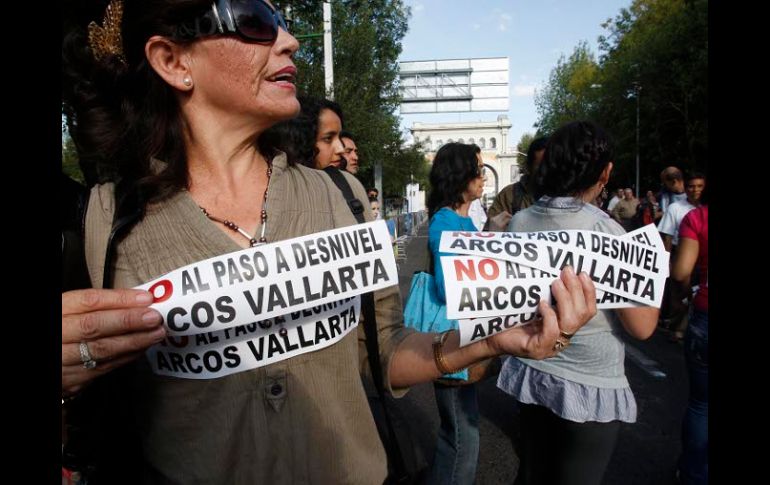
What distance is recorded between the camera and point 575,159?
7.48 feet

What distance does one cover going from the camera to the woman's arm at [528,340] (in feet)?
3.87

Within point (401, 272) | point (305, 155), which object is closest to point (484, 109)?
point (401, 272)

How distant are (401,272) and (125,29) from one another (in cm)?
1140

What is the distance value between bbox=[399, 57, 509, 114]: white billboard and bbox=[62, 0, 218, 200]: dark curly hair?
2117 cm

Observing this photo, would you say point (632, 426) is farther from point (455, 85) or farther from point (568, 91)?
point (568, 91)

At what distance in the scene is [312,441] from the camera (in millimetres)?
1179

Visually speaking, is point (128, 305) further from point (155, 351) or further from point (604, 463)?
point (604, 463)

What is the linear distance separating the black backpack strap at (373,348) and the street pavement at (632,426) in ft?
4.37

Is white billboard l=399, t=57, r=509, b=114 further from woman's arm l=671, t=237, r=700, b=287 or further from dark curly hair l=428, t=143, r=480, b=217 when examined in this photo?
woman's arm l=671, t=237, r=700, b=287

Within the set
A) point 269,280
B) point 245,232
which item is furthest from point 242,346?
point 245,232

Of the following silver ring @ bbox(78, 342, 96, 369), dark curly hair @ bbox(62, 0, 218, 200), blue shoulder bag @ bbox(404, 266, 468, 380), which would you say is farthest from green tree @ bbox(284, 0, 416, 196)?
silver ring @ bbox(78, 342, 96, 369)

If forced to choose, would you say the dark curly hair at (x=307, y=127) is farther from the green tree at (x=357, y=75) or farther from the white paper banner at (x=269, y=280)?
the green tree at (x=357, y=75)

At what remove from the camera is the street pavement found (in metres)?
3.31

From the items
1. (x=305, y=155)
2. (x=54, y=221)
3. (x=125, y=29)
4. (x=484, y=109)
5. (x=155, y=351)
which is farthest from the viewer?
(x=484, y=109)
